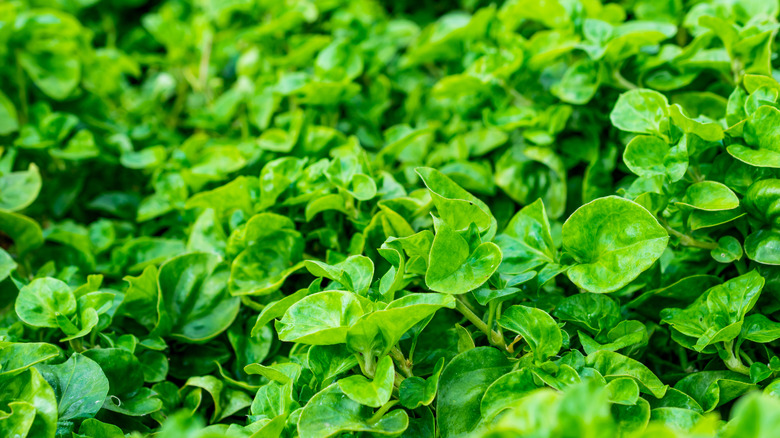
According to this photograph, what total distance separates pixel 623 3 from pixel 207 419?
160 cm

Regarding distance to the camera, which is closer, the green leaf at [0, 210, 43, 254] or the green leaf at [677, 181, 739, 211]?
the green leaf at [677, 181, 739, 211]

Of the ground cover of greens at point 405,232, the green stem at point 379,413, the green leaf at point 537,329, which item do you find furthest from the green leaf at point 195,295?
the green leaf at point 537,329

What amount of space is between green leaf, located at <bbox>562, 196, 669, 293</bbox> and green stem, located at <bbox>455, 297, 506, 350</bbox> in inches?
6.1

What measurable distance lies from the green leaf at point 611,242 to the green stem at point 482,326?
154 mm

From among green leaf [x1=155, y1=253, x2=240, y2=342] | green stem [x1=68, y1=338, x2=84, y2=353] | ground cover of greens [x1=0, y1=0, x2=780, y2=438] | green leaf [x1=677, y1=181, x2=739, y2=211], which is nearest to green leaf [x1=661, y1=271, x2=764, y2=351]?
ground cover of greens [x1=0, y1=0, x2=780, y2=438]

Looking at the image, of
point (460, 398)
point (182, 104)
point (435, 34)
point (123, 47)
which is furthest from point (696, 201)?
point (123, 47)

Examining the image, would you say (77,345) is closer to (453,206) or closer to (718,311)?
(453,206)

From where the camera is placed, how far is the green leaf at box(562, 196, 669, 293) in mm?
1028

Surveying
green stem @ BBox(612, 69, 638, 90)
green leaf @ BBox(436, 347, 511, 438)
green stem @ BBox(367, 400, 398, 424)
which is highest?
green stem @ BBox(612, 69, 638, 90)

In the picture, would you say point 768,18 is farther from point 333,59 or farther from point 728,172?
point 333,59

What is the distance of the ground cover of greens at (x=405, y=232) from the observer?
3.34ft

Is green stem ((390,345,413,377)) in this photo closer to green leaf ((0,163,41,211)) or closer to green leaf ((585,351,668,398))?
green leaf ((585,351,668,398))

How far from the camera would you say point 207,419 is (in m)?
1.31

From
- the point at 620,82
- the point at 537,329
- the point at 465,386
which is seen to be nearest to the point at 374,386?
the point at 465,386
